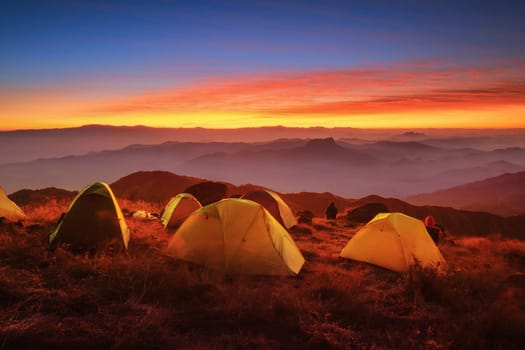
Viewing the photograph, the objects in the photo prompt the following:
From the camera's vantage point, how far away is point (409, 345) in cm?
478

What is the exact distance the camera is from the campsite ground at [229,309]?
4.69 metres

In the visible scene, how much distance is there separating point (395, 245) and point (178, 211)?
27.3 feet

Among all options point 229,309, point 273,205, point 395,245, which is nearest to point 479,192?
point 273,205

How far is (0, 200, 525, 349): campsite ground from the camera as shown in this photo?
15.4 feet

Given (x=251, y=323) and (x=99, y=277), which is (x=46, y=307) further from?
(x=251, y=323)

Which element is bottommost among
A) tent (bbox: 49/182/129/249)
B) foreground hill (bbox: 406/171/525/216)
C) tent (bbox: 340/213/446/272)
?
foreground hill (bbox: 406/171/525/216)

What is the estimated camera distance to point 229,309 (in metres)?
5.57

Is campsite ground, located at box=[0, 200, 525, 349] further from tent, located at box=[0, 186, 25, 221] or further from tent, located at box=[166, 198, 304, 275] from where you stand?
tent, located at box=[0, 186, 25, 221]

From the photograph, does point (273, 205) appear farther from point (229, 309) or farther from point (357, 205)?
point (357, 205)

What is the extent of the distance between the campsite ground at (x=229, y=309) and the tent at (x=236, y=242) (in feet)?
1.60

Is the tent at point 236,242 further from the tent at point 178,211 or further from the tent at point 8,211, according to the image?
the tent at point 8,211

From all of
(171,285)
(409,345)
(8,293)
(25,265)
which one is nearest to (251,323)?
(171,285)

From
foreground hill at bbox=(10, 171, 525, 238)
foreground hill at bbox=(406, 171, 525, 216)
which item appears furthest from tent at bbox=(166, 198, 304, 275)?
foreground hill at bbox=(406, 171, 525, 216)

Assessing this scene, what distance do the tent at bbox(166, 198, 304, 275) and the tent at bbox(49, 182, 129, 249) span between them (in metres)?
1.60
